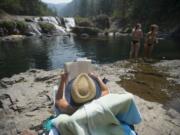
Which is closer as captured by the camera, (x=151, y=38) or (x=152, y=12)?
(x=151, y=38)

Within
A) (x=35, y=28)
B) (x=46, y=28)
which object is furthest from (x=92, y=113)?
(x=46, y=28)

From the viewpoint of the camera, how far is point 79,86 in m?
4.04

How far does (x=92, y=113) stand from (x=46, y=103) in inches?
147

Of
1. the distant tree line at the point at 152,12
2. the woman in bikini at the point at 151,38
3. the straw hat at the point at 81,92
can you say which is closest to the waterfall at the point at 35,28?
the distant tree line at the point at 152,12

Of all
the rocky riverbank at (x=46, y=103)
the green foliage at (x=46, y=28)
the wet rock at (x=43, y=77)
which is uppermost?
the green foliage at (x=46, y=28)

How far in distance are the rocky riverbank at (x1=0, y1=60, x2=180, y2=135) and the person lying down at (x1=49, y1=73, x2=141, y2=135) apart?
61.8 inches

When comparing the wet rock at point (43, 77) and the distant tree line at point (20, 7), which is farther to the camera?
the distant tree line at point (20, 7)

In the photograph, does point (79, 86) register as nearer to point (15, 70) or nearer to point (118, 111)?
point (118, 111)

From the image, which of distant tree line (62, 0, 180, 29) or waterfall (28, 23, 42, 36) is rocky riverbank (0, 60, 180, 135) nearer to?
waterfall (28, 23, 42, 36)

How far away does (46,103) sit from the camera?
712cm

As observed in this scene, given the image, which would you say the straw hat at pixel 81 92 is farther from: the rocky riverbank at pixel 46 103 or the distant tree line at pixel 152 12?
the distant tree line at pixel 152 12

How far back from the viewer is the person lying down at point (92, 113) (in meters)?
3.55

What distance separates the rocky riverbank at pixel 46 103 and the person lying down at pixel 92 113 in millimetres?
1569

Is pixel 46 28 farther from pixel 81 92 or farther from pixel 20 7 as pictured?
pixel 81 92
